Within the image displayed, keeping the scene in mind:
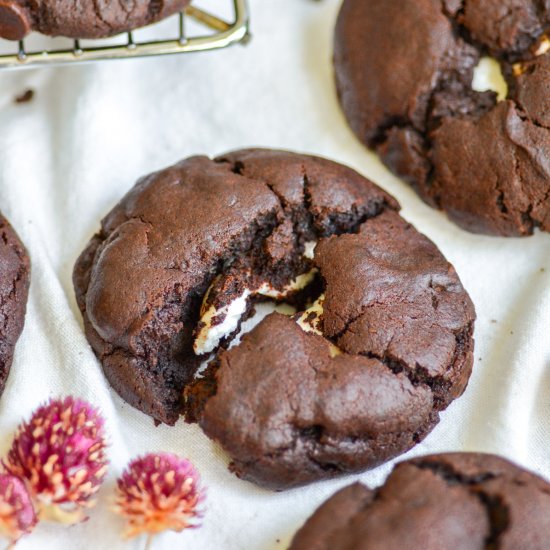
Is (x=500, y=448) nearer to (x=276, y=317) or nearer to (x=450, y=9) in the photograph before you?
(x=276, y=317)

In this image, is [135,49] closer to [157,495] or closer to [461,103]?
[461,103]

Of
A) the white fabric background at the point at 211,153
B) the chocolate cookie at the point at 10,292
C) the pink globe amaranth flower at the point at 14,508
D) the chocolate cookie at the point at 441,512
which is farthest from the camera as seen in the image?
the chocolate cookie at the point at 10,292

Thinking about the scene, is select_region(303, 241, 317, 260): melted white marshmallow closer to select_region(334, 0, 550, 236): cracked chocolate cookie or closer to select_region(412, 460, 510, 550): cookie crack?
select_region(334, 0, 550, 236): cracked chocolate cookie

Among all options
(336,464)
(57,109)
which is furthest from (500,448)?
(57,109)

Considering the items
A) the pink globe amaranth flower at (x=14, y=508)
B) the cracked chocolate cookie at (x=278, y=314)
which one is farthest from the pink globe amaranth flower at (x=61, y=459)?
the cracked chocolate cookie at (x=278, y=314)

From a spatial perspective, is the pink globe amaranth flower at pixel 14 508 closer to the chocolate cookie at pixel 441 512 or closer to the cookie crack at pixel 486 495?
the chocolate cookie at pixel 441 512

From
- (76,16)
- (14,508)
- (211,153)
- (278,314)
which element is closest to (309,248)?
(278,314)

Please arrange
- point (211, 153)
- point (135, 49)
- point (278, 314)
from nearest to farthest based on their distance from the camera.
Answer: point (278, 314) < point (135, 49) < point (211, 153)
